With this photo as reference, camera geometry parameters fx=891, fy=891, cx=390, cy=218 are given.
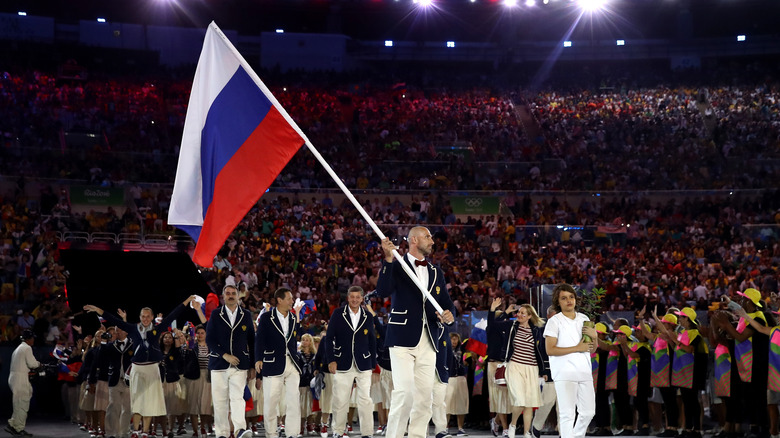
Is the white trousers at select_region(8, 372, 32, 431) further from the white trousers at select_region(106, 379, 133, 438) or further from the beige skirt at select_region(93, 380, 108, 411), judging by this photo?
the white trousers at select_region(106, 379, 133, 438)

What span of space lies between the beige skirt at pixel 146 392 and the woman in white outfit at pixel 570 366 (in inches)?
276

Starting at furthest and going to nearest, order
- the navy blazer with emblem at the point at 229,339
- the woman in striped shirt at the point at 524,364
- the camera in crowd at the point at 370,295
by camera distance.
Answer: the woman in striped shirt at the point at 524,364, the navy blazer with emblem at the point at 229,339, the camera in crowd at the point at 370,295

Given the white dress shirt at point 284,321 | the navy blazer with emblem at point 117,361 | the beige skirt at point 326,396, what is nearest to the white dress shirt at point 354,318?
the white dress shirt at point 284,321

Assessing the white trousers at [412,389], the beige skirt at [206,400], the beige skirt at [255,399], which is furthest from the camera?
the beige skirt at [206,400]

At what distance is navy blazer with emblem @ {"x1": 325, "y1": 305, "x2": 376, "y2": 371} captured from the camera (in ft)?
44.4

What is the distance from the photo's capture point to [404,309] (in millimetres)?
9148

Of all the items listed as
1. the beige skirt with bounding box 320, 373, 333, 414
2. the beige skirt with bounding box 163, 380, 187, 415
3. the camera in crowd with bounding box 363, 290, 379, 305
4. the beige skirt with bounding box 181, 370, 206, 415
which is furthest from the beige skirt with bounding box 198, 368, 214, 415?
the camera in crowd with bounding box 363, 290, 379, 305

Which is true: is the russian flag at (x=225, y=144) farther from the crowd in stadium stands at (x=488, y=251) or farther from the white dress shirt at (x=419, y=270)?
the crowd in stadium stands at (x=488, y=251)

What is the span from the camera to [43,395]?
797 inches

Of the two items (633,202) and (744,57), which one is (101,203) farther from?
(744,57)

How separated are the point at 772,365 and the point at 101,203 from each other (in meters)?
24.5

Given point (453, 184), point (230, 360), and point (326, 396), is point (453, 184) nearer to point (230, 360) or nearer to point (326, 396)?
point (326, 396)

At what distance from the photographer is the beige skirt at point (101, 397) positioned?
15102 mm

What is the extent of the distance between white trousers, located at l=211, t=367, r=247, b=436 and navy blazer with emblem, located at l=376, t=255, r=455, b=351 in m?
3.88
